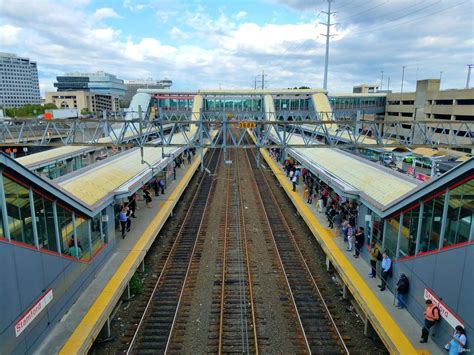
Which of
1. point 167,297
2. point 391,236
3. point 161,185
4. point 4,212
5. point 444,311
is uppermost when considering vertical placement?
point 4,212

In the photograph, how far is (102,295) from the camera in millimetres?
9047

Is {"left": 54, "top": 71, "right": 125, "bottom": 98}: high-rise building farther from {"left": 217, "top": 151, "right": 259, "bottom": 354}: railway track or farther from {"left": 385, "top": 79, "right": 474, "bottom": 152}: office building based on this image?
{"left": 217, "top": 151, "right": 259, "bottom": 354}: railway track

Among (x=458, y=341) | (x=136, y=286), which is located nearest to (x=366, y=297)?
(x=458, y=341)

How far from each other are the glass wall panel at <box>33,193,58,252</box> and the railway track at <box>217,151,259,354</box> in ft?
14.4

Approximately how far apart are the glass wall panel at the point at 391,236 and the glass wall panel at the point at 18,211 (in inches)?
336

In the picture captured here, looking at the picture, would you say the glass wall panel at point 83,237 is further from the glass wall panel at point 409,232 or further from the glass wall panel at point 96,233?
the glass wall panel at point 409,232

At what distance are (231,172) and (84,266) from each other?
21224 mm

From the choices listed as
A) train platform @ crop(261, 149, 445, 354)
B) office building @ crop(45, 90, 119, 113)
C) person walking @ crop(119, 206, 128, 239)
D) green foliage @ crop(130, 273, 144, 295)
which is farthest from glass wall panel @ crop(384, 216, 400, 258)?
office building @ crop(45, 90, 119, 113)

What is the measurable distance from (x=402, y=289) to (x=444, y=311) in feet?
4.67

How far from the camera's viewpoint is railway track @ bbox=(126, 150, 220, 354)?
8312 millimetres

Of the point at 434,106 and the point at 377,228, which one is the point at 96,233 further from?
the point at 434,106

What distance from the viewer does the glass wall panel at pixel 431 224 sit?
745 cm

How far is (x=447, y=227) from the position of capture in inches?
280

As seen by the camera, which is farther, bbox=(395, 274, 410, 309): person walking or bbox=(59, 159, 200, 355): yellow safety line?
bbox=(395, 274, 410, 309): person walking
